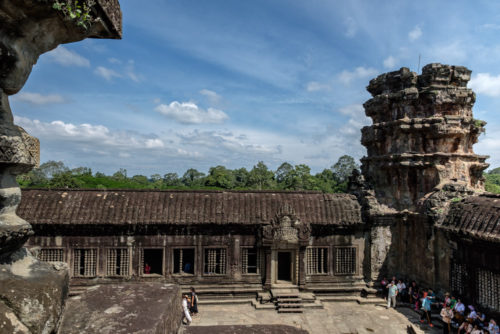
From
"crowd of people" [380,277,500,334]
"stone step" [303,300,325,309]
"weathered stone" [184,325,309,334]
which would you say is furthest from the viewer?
"stone step" [303,300,325,309]

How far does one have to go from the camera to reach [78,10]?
2.85 m

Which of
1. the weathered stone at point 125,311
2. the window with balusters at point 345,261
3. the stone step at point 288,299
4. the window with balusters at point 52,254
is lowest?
the stone step at point 288,299

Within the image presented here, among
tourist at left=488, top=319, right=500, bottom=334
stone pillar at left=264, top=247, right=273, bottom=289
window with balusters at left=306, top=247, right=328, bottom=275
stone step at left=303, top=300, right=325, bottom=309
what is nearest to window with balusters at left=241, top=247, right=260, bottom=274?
stone pillar at left=264, top=247, right=273, bottom=289

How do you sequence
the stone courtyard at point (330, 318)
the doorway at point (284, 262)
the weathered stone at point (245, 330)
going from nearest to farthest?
1. the weathered stone at point (245, 330)
2. the stone courtyard at point (330, 318)
3. the doorway at point (284, 262)

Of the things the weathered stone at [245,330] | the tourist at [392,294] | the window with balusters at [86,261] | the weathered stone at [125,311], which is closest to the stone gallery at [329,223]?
the window with balusters at [86,261]

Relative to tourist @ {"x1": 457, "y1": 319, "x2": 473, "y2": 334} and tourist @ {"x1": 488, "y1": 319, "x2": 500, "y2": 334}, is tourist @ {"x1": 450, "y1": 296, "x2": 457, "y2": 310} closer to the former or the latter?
tourist @ {"x1": 457, "y1": 319, "x2": 473, "y2": 334}

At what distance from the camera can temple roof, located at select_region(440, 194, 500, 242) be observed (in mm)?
11188

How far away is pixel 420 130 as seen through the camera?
54.1 feet

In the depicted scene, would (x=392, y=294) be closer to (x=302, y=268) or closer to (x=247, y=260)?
(x=302, y=268)

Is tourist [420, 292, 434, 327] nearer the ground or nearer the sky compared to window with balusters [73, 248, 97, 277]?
nearer the ground

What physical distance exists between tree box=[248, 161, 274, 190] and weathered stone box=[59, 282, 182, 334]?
66.7 meters

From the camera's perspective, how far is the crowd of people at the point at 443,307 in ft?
36.4

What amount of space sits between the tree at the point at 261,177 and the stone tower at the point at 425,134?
5378cm

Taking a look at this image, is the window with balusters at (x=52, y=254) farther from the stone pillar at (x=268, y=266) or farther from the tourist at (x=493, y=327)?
the tourist at (x=493, y=327)
